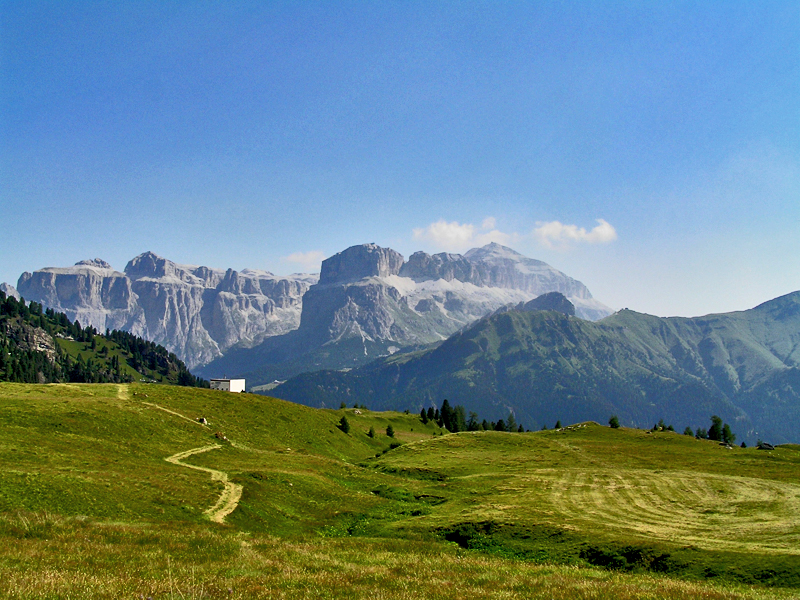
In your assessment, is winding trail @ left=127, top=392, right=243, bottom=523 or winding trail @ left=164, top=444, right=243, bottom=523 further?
winding trail @ left=127, top=392, right=243, bottom=523

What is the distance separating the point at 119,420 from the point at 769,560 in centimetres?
7155

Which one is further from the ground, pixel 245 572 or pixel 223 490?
pixel 245 572

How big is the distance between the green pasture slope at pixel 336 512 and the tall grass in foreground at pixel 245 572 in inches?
5.5

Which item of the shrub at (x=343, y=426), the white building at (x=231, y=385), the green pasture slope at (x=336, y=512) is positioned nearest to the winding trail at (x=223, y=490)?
the green pasture slope at (x=336, y=512)

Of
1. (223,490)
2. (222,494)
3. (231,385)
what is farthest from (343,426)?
(222,494)

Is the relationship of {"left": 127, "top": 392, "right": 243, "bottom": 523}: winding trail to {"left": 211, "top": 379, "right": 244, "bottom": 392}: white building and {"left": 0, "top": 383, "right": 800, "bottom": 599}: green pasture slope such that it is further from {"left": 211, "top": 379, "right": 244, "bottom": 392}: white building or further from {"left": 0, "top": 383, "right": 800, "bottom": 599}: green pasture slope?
{"left": 211, "top": 379, "right": 244, "bottom": 392}: white building

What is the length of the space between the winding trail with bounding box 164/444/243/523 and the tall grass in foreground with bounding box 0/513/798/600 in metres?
11.6

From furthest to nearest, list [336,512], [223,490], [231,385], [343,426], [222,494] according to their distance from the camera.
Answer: [231,385]
[343,426]
[336,512]
[223,490]
[222,494]

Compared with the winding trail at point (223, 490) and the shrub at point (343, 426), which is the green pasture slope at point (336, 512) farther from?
the shrub at point (343, 426)

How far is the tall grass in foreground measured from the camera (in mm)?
15562

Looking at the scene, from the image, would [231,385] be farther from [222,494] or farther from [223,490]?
[222,494]

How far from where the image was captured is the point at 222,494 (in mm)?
45750

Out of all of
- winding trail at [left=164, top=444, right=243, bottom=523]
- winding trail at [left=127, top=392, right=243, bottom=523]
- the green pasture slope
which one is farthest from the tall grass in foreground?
winding trail at [left=127, top=392, right=243, bottom=523]

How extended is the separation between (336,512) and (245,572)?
31.2 metres
